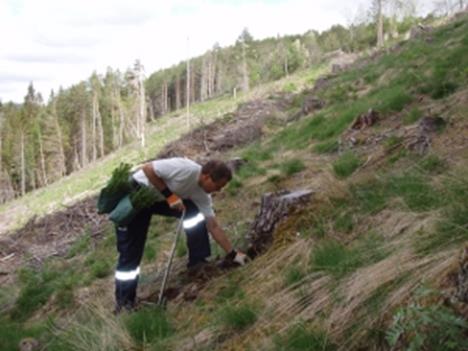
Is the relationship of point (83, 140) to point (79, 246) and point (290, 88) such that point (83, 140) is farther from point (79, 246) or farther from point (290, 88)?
point (79, 246)

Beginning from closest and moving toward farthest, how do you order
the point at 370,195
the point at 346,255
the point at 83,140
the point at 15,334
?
the point at 346,255 < the point at 370,195 < the point at 15,334 < the point at 83,140

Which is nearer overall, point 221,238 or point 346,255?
point 346,255

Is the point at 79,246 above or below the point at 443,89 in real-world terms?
below

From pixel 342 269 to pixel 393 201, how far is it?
1.16 meters

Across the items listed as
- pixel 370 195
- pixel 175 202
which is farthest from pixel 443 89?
pixel 175 202

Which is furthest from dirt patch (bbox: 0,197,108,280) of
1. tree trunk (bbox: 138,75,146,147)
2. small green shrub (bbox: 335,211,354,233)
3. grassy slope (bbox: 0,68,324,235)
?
tree trunk (bbox: 138,75,146,147)

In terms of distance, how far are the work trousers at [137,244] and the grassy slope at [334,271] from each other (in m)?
0.30

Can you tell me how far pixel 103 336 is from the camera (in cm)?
412

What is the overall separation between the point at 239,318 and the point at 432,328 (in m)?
1.68

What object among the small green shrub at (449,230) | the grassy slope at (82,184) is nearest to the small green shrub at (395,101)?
the small green shrub at (449,230)

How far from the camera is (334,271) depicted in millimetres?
3785

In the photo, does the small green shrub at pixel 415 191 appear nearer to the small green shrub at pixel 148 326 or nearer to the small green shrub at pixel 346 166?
the small green shrub at pixel 346 166

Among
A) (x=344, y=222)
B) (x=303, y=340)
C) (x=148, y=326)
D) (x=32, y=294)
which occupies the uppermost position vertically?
(x=344, y=222)

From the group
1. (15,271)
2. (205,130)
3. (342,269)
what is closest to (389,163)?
(342,269)
